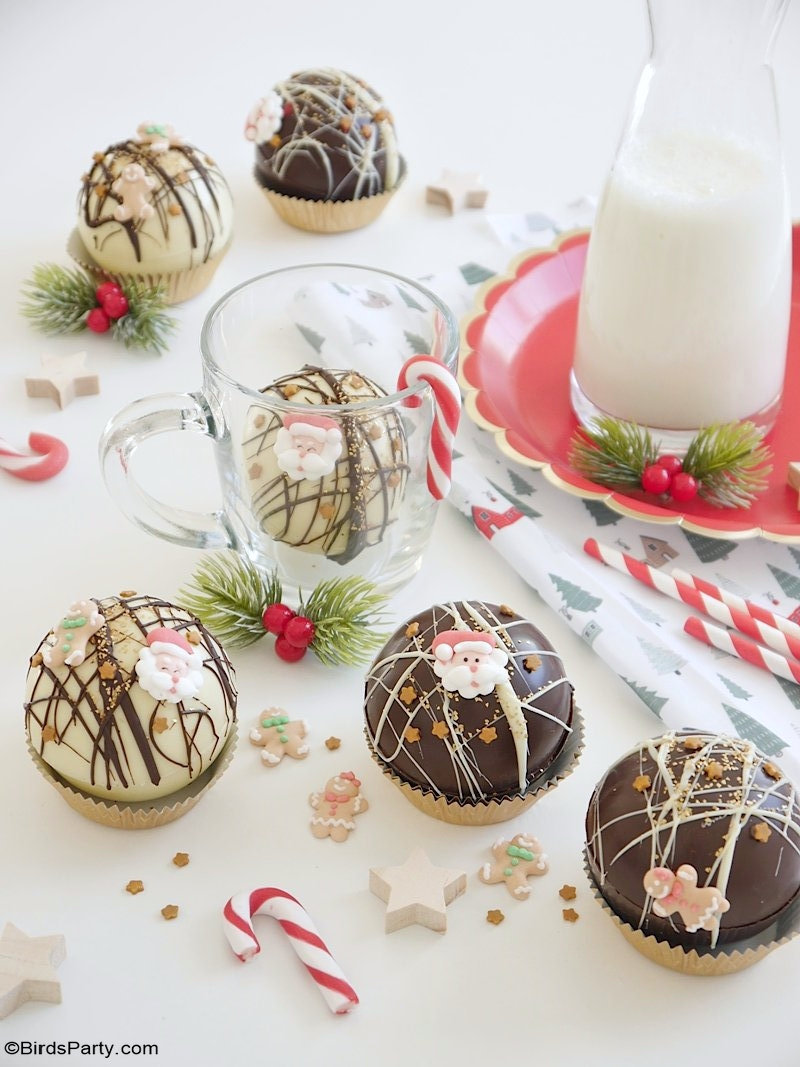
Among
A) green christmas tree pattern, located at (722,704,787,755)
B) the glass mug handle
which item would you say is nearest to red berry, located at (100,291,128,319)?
the glass mug handle

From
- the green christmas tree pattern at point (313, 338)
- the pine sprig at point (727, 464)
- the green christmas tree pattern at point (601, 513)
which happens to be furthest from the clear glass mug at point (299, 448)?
the pine sprig at point (727, 464)

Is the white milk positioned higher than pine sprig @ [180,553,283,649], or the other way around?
the white milk

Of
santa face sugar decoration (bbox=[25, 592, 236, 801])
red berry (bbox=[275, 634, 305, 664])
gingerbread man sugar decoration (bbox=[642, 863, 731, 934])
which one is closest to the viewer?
gingerbread man sugar decoration (bbox=[642, 863, 731, 934])

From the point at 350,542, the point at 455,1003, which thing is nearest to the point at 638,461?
the point at 350,542

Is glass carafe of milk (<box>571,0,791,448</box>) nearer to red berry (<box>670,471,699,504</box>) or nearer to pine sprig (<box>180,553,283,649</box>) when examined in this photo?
red berry (<box>670,471,699,504</box>)

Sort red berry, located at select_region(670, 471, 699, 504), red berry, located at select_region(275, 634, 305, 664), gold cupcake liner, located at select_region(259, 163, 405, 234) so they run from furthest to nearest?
gold cupcake liner, located at select_region(259, 163, 405, 234)
red berry, located at select_region(670, 471, 699, 504)
red berry, located at select_region(275, 634, 305, 664)

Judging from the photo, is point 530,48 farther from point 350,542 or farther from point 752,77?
point 350,542

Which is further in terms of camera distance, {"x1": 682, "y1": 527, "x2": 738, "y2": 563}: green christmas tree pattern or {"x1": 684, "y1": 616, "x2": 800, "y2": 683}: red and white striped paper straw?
{"x1": 682, "y1": 527, "x2": 738, "y2": 563}: green christmas tree pattern
